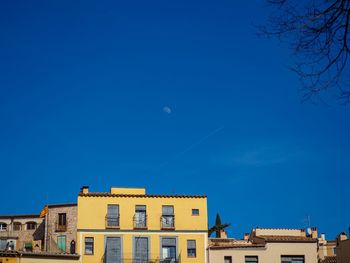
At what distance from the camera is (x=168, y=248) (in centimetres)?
4831

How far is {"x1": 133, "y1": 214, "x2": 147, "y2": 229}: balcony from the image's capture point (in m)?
48.5

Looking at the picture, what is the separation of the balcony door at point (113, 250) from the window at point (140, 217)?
6.45ft

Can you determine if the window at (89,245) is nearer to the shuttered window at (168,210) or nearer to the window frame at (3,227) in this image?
the shuttered window at (168,210)

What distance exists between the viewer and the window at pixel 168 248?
47.8m

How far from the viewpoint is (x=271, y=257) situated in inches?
1827

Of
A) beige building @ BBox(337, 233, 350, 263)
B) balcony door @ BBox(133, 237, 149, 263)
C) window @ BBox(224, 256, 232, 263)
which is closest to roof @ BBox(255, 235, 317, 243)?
beige building @ BBox(337, 233, 350, 263)

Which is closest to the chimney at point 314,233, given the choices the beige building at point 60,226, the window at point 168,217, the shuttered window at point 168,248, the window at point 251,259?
the window at point 251,259

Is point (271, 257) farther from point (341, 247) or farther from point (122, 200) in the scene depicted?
point (122, 200)

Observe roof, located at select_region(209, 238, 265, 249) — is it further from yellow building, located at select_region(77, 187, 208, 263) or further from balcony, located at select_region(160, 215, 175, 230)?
balcony, located at select_region(160, 215, 175, 230)

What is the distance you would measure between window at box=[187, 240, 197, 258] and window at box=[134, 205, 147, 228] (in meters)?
3.89

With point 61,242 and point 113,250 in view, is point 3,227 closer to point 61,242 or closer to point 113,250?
point 61,242

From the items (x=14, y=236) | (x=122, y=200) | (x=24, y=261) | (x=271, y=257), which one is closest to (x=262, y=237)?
(x=271, y=257)

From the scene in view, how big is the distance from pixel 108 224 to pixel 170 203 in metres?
5.42

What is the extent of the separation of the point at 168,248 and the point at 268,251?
8.03 m
